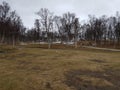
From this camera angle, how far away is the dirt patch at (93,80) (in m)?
12.0

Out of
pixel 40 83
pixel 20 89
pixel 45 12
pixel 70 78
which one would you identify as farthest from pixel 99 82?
pixel 45 12

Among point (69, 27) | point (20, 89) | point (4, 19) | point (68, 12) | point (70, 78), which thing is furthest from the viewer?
point (68, 12)

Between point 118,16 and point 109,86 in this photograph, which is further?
point 118,16

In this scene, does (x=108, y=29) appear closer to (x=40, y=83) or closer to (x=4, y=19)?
(x=4, y=19)

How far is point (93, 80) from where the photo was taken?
1342cm

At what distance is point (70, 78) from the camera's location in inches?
551

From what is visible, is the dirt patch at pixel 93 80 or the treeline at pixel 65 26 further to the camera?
the treeline at pixel 65 26

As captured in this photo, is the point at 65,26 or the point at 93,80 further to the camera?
the point at 65,26

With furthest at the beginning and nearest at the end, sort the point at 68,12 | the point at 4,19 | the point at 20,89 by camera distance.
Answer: the point at 68,12 < the point at 4,19 < the point at 20,89

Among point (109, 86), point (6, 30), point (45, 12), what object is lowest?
point (109, 86)

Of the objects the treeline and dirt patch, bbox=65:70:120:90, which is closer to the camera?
dirt patch, bbox=65:70:120:90

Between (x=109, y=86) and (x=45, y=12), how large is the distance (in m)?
51.0

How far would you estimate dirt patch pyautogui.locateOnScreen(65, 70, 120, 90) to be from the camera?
1198 centimetres

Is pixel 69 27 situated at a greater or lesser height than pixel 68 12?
lesser
